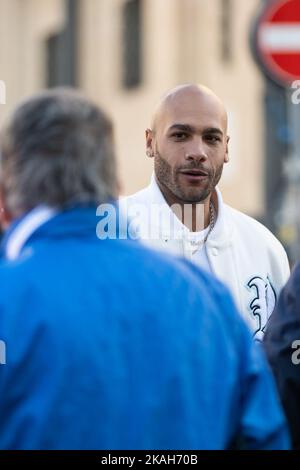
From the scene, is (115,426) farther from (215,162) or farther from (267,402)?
(215,162)

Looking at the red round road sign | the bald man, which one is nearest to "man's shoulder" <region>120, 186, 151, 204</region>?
the bald man

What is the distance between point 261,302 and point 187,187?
1.57ft

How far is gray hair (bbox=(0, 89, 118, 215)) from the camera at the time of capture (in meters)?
3.05

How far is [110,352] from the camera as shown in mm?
2943

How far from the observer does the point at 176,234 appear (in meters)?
4.93

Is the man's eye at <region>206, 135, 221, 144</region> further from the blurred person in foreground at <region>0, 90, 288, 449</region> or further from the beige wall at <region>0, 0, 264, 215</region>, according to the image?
the beige wall at <region>0, 0, 264, 215</region>

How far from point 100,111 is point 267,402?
732 millimetres

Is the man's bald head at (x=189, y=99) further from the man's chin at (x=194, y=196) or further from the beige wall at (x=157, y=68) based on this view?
the beige wall at (x=157, y=68)

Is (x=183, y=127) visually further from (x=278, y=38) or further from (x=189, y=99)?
(x=278, y=38)

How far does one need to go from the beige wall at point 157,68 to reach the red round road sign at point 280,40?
10.3 metres

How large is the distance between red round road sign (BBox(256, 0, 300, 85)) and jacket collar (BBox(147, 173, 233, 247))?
312 cm

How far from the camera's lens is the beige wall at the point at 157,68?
1959 cm

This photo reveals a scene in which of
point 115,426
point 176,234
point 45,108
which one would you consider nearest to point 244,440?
point 115,426

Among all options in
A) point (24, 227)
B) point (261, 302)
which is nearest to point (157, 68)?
point (261, 302)
